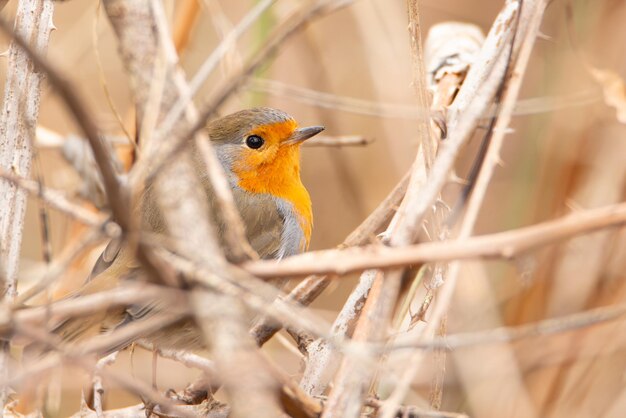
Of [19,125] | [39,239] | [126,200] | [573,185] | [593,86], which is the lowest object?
[126,200]

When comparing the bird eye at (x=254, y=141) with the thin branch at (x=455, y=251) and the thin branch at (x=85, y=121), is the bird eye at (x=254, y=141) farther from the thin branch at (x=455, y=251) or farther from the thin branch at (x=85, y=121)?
the thin branch at (x=85, y=121)

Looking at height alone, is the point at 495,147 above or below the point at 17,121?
above

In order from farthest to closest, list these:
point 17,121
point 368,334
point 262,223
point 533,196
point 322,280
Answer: point 533,196, point 262,223, point 322,280, point 17,121, point 368,334

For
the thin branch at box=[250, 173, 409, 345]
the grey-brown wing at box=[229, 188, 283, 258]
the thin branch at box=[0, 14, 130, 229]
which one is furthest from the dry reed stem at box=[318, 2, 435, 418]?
the grey-brown wing at box=[229, 188, 283, 258]


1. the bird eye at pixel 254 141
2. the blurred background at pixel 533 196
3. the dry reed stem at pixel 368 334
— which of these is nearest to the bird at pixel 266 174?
the bird eye at pixel 254 141

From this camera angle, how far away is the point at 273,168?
3.16 metres

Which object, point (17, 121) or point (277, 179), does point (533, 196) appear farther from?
point (17, 121)

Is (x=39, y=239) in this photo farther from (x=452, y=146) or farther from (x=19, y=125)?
(x=452, y=146)

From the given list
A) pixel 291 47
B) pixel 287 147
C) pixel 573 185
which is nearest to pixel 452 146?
pixel 287 147

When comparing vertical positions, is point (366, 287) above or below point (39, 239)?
below

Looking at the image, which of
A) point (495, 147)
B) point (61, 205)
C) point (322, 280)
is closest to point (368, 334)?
point (495, 147)

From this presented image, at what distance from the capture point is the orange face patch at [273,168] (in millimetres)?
3121

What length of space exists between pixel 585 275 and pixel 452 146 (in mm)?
1681

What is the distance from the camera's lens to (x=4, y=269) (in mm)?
1953
